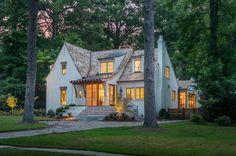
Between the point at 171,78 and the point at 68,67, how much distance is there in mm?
11638

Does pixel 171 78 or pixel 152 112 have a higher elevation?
pixel 171 78

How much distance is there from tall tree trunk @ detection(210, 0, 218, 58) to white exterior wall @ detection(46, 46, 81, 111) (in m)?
15.9

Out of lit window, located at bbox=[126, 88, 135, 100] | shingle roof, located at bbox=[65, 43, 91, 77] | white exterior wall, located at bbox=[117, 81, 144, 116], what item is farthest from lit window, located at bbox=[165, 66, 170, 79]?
shingle roof, located at bbox=[65, 43, 91, 77]

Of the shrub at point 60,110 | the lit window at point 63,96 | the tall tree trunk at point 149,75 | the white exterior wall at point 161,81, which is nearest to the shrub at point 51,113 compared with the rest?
the shrub at point 60,110

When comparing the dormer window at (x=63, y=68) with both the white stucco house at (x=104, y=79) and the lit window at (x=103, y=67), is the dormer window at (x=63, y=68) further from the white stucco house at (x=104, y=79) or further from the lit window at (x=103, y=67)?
the lit window at (x=103, y=67)

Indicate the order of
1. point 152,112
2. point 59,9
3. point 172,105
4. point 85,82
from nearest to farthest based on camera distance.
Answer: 1. point 152,112
2. point 85,82
3. point 172,105
4. point 59,9

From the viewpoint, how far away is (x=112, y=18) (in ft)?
188

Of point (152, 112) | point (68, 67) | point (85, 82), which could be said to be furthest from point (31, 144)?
point (68, 67)

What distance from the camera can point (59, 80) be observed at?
40781mm

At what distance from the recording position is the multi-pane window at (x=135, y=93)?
37.0m

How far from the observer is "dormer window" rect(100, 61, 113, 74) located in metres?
39.4

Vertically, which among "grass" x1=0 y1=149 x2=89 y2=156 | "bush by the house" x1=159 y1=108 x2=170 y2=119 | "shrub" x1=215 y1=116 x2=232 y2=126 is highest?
"bush by the house" x1=159 y1=108 x2=170 y2=119

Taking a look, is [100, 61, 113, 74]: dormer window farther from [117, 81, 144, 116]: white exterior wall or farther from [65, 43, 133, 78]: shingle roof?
[117, 81, 144, 116]: white exterior wall

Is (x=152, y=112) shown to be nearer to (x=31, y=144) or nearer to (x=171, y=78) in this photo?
(x=31, y=144)
